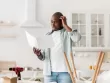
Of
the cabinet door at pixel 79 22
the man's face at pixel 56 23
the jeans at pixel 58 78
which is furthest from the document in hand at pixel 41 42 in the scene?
the cabinet door at pixel 79 22

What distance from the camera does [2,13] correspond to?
4363mm

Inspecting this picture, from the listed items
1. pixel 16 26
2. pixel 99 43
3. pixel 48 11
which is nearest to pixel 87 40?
pixel 99 43

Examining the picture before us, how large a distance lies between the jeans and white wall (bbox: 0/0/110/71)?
241cm

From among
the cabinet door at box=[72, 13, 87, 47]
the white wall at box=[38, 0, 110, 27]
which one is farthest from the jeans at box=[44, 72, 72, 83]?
the white wall at box=[38, 0, 110, 27]

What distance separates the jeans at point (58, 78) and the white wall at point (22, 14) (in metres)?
2.41

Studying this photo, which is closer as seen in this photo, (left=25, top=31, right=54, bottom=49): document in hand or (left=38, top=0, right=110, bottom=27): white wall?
(left=25, top=31, right=54, bottom=49): document in hand

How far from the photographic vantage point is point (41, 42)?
2.25m

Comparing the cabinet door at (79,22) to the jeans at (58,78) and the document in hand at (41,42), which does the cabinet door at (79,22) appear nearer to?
the document in hand at (41,42)

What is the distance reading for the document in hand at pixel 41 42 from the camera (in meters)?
2.14

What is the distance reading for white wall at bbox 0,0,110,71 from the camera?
14.3 ft

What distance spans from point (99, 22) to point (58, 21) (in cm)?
238

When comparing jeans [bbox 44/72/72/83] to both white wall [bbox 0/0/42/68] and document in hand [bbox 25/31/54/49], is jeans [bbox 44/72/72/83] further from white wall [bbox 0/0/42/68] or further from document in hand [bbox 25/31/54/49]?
white wall [bbox 0/0/42/68]

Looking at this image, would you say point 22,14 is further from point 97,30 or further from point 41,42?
point 41,42

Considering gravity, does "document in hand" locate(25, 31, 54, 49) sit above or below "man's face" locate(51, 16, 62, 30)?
below
